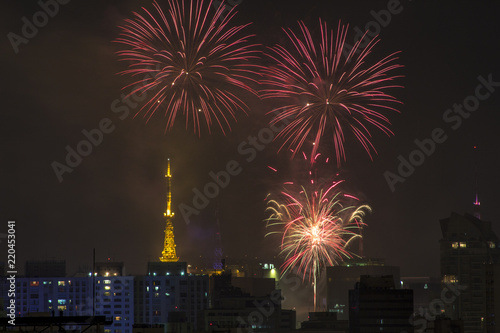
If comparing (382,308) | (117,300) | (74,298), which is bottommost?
(117,300)

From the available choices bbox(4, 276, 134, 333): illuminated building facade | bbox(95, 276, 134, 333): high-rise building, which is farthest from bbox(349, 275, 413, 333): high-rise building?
bbox(95, 276, 134, 333): high-rise building

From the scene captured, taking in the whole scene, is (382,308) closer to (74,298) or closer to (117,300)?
(74,298)

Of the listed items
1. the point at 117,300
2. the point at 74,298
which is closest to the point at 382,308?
the point at 74,298

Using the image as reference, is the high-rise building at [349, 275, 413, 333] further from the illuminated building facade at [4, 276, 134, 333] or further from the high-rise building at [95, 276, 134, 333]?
the high-rise building at [95, 276, 134, 333]

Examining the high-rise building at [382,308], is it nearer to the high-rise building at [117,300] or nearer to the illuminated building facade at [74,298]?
the illuminated building facade at [74,298]

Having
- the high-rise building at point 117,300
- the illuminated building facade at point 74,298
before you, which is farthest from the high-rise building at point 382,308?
the high-rise building at point 117,300

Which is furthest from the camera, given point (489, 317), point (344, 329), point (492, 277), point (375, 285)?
point (344, 329)

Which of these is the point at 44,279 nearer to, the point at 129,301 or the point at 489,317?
the point at 129,301

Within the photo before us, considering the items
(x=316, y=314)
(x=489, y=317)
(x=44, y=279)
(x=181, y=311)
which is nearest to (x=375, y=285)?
(x=489, y=317)

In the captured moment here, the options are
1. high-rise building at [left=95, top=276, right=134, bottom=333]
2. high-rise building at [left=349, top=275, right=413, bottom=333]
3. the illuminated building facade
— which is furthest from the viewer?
high-rise building at [left=95, top=276, right=134, bottom=333]
